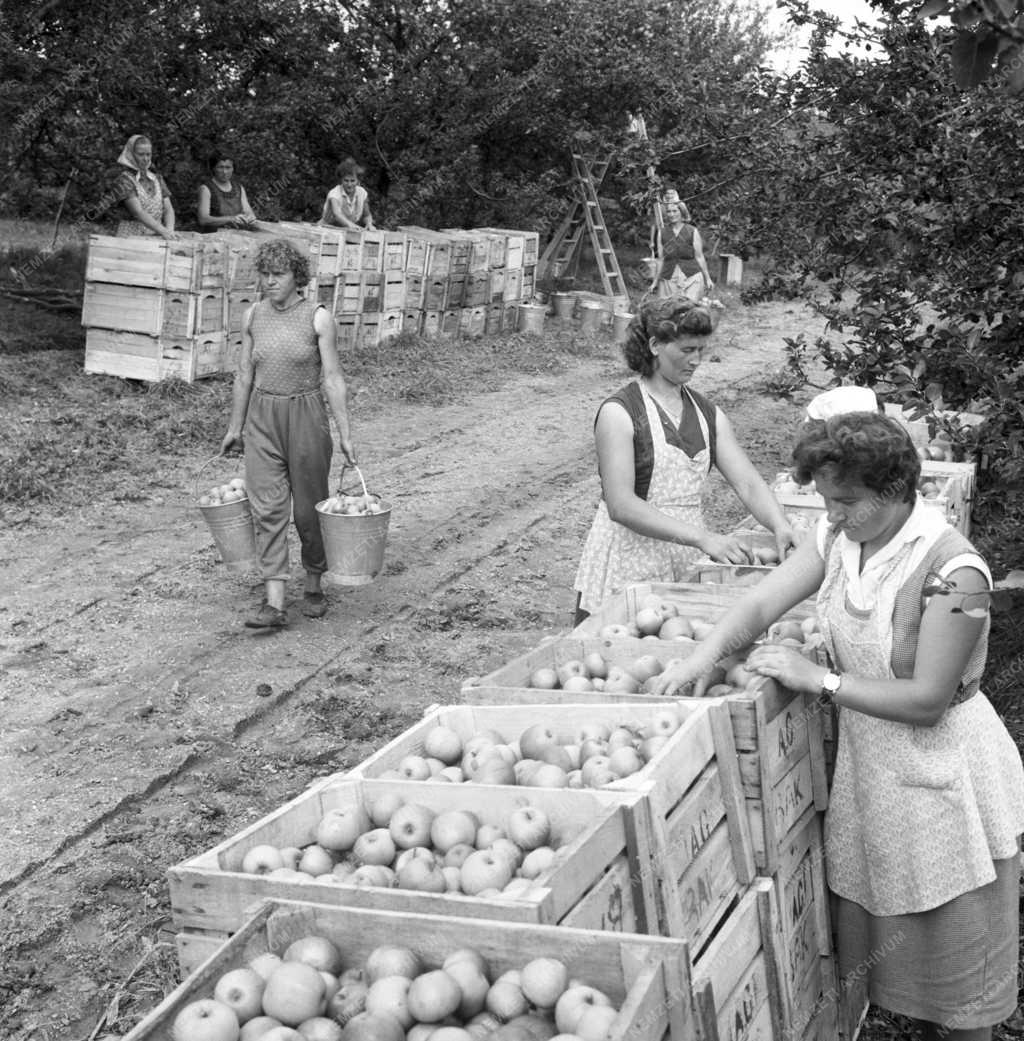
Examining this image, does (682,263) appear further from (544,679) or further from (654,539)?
(544,679)

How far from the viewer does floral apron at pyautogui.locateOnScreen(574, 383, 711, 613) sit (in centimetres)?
474

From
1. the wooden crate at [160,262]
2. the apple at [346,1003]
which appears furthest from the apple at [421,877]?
the wooden crate at [160,262]

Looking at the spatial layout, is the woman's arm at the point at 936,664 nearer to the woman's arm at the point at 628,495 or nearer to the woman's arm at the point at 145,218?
the woman's arm at the point at 628,495

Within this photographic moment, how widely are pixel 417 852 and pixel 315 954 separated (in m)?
0.48

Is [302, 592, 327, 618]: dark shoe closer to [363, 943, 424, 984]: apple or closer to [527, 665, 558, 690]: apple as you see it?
[527, 665, 558, 690]: apple

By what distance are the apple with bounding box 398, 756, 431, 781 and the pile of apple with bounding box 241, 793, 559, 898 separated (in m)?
0.17

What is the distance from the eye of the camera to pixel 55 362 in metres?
13.5

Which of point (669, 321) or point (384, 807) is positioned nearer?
point (384, 807)

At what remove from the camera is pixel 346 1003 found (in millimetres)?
2389

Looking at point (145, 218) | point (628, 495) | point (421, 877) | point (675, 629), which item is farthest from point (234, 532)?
point (145, 218)

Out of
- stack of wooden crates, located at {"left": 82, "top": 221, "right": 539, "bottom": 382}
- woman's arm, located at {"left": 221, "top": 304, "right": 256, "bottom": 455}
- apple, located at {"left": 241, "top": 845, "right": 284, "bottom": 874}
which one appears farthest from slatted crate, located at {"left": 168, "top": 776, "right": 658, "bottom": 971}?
stack of wooden crates, located at {"left": 82, "top": 221, "right": 539, "bottom": 382}

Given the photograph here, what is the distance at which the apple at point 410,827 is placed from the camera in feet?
9.73

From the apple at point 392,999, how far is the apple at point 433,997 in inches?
0.5

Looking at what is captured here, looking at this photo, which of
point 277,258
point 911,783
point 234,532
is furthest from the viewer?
point 234,532
